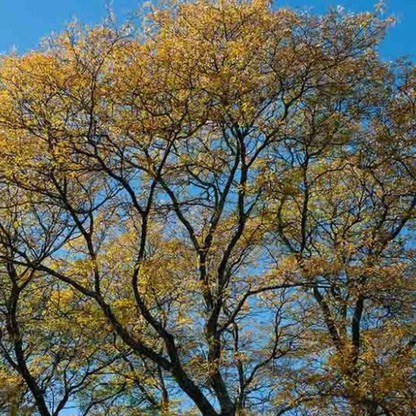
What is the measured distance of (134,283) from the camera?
33.1 ft

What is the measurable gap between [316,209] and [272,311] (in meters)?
3.03

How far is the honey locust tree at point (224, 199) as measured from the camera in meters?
9.66

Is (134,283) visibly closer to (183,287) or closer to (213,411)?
(183,287)

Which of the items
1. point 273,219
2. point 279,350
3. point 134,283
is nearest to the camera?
point 134,283

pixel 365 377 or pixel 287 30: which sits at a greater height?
pixel 287 30

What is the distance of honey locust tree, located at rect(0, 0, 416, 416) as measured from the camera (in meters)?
9.66

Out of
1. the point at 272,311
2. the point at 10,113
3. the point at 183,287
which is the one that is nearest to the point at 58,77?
the point at 10,113

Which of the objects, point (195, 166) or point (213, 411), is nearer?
point (213, 411)

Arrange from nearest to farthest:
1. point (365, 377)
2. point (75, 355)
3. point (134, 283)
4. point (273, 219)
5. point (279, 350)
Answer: point (365, 377)
point (134, 283)
point (279, 350)
point (273, 219)
point (75, 355)

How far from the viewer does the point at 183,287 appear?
1130 cm

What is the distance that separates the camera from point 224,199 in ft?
38.3

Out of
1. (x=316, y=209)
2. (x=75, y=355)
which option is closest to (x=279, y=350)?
(x=316, y=209)

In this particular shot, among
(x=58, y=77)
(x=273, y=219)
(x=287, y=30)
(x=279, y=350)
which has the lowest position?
(x=279, y=350)

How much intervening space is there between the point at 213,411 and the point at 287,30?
21.1 ft
